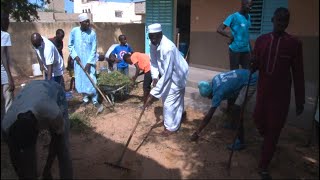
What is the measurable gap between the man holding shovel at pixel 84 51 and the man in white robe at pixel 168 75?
1607 mm

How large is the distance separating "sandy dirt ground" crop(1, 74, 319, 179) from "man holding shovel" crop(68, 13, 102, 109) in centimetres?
88

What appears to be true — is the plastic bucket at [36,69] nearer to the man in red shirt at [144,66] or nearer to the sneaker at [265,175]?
the man in red shirt at [144,66]

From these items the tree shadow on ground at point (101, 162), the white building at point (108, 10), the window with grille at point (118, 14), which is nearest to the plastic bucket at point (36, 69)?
the tree shadow on ground at point (101, 162)

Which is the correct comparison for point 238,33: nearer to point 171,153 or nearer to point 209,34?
point 171,153

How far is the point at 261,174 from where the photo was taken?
12.9 ft

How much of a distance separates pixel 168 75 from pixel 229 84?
0.90 metres

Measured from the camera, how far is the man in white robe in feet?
16.5

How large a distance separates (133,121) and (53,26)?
24.2ft

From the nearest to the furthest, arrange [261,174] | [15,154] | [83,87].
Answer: [15,154] < [261,174] < [83,87]

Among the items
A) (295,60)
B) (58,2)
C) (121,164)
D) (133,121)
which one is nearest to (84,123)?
(133,121)

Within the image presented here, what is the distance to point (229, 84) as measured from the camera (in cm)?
457

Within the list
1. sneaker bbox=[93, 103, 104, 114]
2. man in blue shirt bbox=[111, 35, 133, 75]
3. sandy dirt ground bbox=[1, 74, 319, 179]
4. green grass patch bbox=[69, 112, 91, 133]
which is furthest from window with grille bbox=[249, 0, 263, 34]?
green grass patch bbox=[69, 112, 91, 133]

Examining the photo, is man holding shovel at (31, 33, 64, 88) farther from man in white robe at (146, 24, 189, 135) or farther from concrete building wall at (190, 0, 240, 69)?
concrete building wall at (190, 0, 240, 69)

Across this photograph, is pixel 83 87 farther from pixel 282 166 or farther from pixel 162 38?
pixel 282 166
